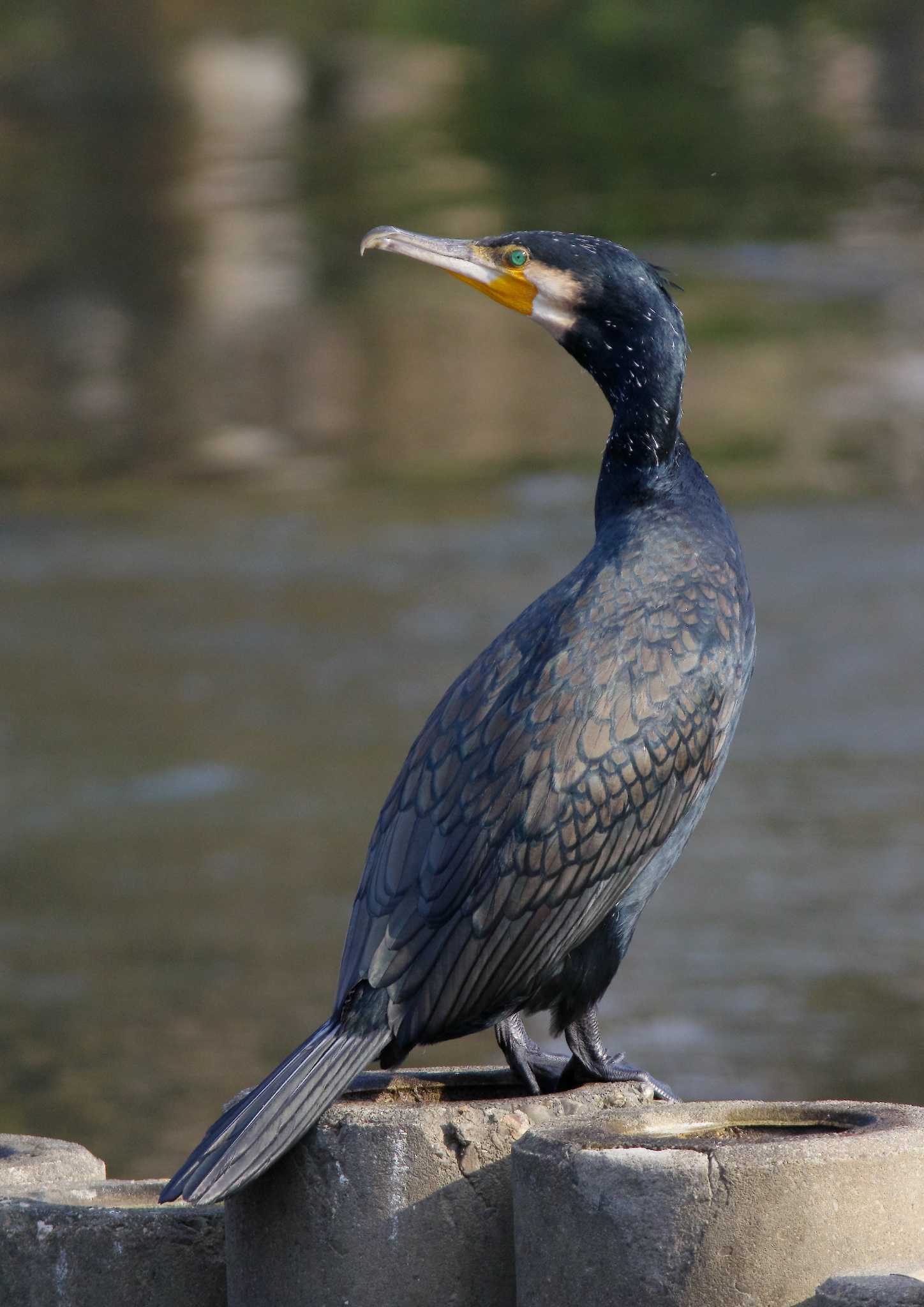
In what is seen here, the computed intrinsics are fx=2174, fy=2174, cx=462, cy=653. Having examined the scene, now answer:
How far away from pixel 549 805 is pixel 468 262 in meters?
1.16

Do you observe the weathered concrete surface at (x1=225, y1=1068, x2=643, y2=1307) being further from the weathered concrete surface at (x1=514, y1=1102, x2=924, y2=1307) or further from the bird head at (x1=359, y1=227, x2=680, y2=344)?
the bird head at (x1=359, y1=227, x2=680, y2=344)

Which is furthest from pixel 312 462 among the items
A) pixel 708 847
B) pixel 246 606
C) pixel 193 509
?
pixel 708 847

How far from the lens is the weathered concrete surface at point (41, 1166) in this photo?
421 cm

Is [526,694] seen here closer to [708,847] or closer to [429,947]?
[429,947]

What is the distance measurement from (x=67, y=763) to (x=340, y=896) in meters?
2.92

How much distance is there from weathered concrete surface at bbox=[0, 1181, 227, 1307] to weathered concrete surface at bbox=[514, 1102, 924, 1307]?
36.3 inches

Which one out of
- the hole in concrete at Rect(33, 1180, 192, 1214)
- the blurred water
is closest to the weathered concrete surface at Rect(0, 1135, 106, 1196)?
the hole in concrete at Rect(33, 1180, 192, 1214)

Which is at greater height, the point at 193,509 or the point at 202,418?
the point at 202,418

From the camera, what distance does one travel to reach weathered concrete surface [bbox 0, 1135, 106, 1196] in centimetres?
421

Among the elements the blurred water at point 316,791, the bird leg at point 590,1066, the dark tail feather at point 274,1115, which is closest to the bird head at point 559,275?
the bird leg at point 590,1066

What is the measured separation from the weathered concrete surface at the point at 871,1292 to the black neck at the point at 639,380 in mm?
1691

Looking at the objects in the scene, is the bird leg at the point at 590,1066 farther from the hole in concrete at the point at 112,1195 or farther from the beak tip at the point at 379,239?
the beak tip at the point at 379,239

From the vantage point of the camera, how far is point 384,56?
67.0 feet

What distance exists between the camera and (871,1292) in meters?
2.98
